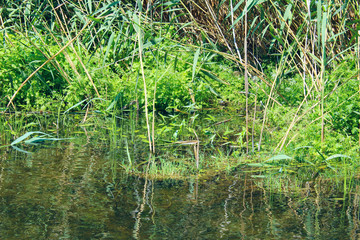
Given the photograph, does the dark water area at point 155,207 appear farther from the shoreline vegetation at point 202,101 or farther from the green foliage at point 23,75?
the green foliage at point 23,75

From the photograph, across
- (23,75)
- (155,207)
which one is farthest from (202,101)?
(155,207)

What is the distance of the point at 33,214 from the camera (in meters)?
2.54

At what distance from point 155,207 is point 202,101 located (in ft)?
12.1

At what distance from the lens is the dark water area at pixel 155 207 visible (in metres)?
2.33

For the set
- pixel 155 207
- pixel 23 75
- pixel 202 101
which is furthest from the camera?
pixel 202 101

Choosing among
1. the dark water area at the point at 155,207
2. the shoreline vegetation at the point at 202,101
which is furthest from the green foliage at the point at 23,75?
the dark water area at the point at 155,207

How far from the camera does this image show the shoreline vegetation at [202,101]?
3621 mm

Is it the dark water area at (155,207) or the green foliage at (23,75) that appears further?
the green foliage at (23,75)

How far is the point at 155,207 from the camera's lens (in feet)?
8.82

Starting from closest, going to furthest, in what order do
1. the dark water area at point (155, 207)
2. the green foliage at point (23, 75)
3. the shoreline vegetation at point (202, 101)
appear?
the dark water area at point (155, 207) < the shoreline vegetation at point (202, 101) < the green foliage at point (23, 75)

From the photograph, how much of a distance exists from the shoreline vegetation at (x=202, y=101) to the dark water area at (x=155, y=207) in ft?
0.82

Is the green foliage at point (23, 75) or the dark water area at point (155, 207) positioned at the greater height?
the green foliage at point (23, 75)

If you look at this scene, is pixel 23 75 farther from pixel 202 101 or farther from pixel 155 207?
pixel 155 207

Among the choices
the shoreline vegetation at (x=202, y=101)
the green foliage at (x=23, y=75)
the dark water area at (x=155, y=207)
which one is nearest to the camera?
the dark water area at (x=155, y=207)
